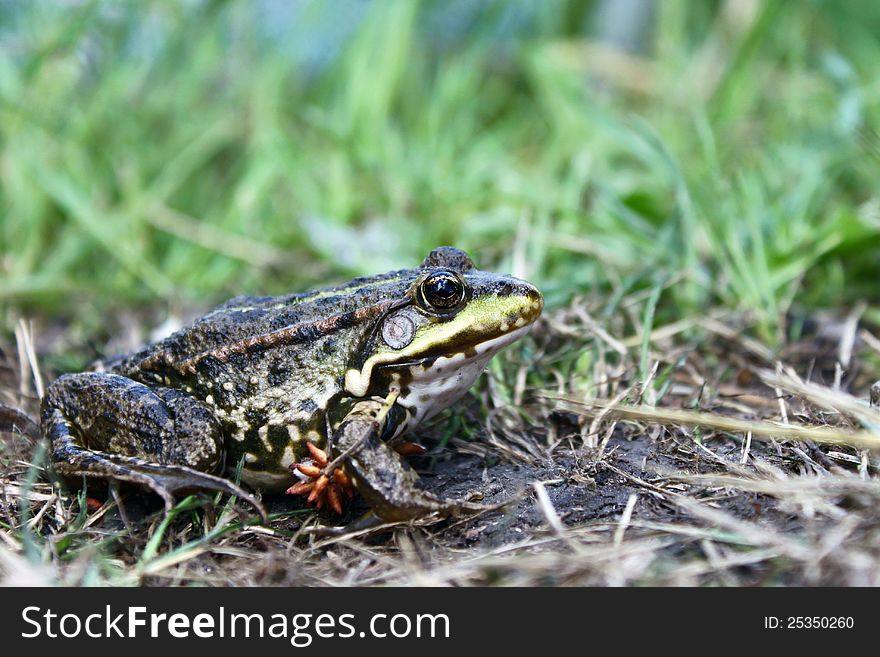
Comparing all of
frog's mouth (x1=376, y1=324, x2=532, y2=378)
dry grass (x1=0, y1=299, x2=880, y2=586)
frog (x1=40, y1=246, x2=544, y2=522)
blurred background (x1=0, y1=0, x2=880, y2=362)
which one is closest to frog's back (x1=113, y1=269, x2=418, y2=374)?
frog (x1=40, y1=246, x2=544, y2=522)

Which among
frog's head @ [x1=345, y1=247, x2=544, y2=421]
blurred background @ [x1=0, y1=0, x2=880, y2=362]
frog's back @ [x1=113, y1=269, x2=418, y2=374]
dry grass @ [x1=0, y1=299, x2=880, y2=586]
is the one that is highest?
blurred background @ [x1=0, y1=0, x2=880, y2=362]

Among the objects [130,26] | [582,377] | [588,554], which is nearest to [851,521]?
[588,554]

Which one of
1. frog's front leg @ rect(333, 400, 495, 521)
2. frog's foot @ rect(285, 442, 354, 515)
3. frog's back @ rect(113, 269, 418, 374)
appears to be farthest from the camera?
frog's back @ rect(113, 269, 418, 374)

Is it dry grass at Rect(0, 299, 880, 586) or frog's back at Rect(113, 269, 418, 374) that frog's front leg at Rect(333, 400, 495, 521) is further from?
frog's back at Rect(113, 269, 418, 374)

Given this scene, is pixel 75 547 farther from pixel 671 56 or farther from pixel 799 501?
pixel 671 56

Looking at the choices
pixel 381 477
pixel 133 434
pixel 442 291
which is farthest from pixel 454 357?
pixel 133 434

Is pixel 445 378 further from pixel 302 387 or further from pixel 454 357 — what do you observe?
pixel 302 387

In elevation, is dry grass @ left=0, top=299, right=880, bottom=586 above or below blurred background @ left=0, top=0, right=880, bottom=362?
below
